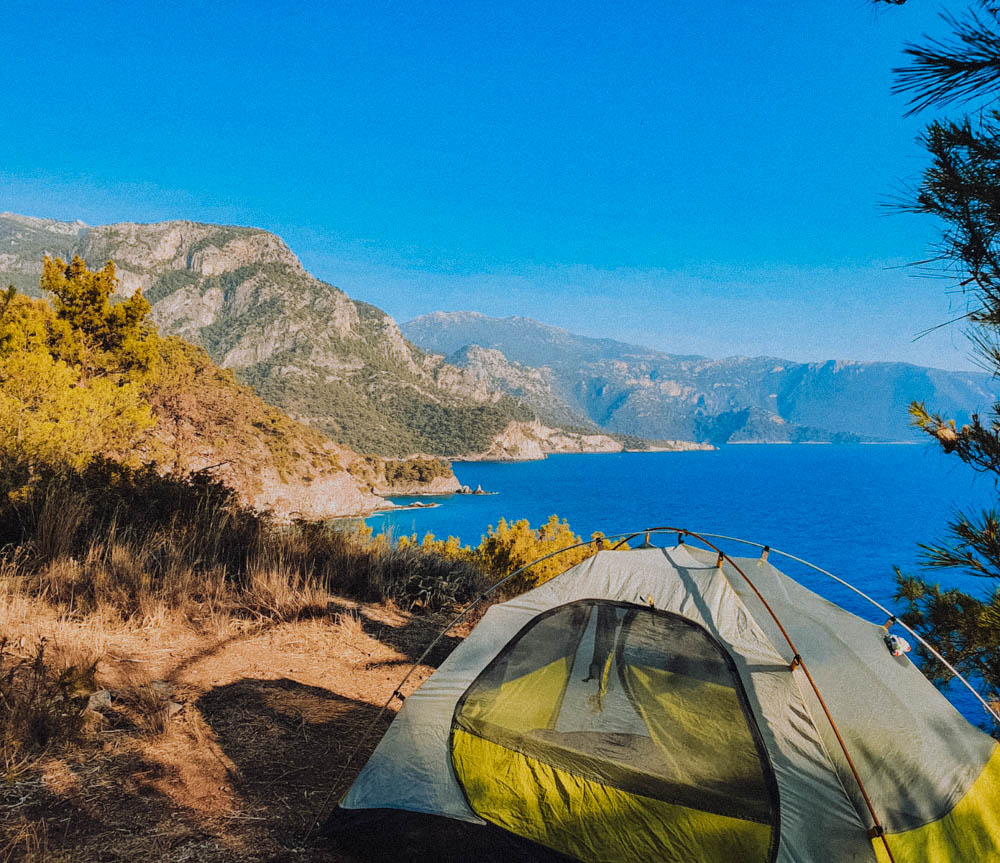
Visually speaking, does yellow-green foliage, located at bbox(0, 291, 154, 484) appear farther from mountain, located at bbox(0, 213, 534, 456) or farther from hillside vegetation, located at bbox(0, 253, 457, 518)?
mountain, located at bbox(0, 213, 534, 456)

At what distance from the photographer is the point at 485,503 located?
76.1 metres

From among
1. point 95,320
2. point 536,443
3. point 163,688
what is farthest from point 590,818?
point 536,443

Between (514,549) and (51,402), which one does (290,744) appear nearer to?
(514,549)

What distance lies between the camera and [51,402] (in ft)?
A: 34.4

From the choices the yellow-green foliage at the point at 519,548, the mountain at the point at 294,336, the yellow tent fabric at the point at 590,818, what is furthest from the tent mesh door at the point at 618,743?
the mountain at the point at 294,336

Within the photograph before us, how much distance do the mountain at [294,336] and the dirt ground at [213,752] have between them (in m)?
85.2

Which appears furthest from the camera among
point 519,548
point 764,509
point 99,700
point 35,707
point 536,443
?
point 536,443

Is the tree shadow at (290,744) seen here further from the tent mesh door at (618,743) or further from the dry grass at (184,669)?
the tent mesh door at (618,743)

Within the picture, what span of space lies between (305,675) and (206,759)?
1337 mm

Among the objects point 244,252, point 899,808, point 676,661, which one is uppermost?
point 244,252

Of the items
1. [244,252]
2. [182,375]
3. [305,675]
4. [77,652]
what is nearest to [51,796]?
[77,652]

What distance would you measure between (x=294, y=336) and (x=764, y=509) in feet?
302

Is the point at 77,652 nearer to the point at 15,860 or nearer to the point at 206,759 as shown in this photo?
the point at 206,759

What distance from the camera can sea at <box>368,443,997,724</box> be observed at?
42375 millimetres
